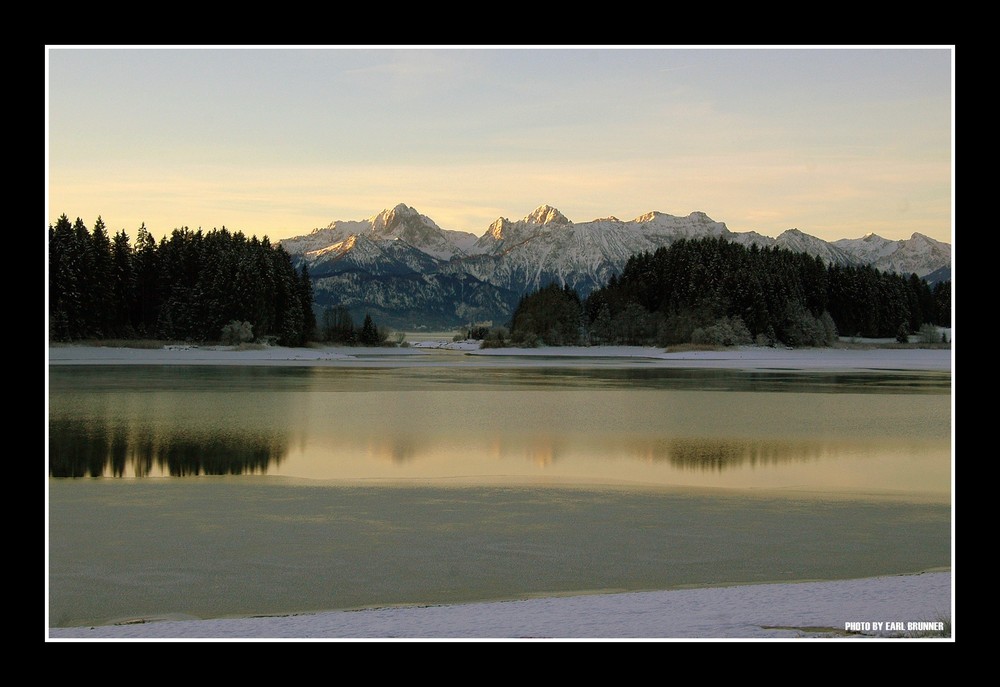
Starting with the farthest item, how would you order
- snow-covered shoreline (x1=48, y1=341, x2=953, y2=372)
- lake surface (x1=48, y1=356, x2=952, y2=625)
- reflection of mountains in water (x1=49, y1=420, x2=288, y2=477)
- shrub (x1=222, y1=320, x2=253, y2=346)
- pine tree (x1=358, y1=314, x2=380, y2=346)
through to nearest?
pine tree (x1=358, y1=314, x2=380, y2=346), shrub (x1=222, y1=320, x2=253, y2=346), snow-covered shoreline (x1=48, y1=341, x2=953, y2=372), reflection of mountains in water (x1=49, y1=420, x2=288, y2=477), lake surface (x1=48, y1=356, x2=952, y2=625)

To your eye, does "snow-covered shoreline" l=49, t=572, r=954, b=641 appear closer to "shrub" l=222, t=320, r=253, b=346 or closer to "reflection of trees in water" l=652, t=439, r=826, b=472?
"reflection of trees in water" l=652, t=439, r=826, b=472

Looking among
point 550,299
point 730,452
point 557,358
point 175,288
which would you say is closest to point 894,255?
point 550,299

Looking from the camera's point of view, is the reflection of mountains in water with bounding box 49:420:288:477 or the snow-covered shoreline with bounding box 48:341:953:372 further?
the snow-covered shoreline with bounding box 48:341:953:372

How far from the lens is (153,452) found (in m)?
15.9

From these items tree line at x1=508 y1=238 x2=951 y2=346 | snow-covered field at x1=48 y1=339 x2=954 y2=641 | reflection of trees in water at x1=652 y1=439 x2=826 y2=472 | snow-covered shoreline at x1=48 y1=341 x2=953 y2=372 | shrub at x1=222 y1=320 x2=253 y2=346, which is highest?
tree line at x1=508 y1=238 x2=951 y2=346

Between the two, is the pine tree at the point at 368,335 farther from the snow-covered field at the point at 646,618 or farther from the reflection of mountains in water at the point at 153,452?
the snow-covered field at the point at 646,618

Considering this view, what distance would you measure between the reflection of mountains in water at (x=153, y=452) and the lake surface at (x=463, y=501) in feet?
0.27

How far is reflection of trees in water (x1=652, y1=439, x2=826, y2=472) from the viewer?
1544 centimetres

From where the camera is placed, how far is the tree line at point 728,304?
81.9 m

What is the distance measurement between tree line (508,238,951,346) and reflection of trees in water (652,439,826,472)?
6387 cm

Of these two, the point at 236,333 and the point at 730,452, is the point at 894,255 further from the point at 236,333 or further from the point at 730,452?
the point at 730,452

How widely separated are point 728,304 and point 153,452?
245ft

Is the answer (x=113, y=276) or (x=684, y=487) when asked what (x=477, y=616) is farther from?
(x=113, y=276)

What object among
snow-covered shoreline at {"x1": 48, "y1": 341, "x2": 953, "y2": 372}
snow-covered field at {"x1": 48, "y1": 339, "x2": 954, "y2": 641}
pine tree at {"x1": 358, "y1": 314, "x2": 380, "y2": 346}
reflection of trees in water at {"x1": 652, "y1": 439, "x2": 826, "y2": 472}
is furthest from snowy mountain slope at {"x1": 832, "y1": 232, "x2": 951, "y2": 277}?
snow-covered field at {"x1": 48, "y1": 339, "x2": 954, "y2": 641}
